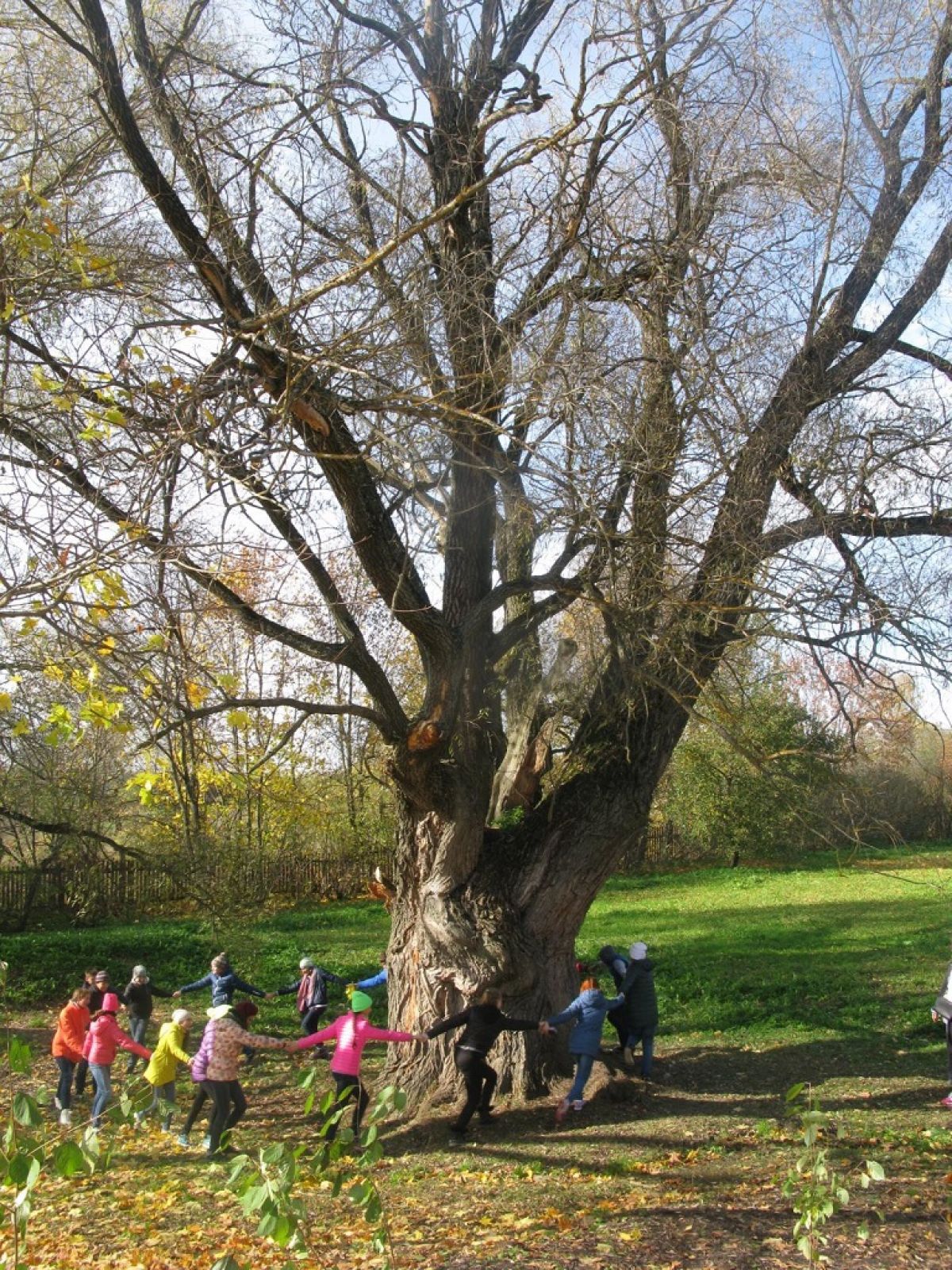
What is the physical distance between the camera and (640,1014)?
33.3 ft

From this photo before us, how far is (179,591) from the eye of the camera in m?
6.96

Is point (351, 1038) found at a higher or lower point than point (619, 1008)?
higher

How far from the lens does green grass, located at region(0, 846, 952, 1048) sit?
1266cm

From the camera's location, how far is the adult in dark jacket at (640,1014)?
33.2 feet

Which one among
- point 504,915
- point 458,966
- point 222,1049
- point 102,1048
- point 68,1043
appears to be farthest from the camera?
point 68,1043

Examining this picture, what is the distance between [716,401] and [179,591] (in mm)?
3831

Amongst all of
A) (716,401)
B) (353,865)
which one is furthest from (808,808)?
(353,865)

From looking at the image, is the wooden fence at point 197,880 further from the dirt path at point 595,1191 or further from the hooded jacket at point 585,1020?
the dirt path at point 595,1191

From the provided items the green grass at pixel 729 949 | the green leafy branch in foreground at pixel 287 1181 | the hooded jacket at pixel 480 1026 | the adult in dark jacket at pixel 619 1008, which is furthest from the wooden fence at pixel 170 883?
the green leafy branch in foreground at pixel 287 1181

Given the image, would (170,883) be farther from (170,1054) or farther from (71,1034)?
(170,1054)

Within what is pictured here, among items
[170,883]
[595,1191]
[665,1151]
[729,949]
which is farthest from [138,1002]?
[729,949]

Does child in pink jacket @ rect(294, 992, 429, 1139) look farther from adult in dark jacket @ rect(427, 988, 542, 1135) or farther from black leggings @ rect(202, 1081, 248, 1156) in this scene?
black leggings @ rect(202, 1081, 248, 1156)

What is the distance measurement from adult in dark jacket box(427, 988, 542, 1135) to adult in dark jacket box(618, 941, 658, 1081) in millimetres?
1396

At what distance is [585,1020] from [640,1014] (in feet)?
4.06
